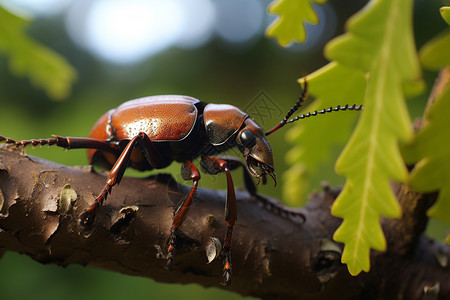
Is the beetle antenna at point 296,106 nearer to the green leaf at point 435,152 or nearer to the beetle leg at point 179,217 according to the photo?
the beetle leg at point 179,217

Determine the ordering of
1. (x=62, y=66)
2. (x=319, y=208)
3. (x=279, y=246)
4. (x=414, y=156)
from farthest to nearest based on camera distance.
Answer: (x=62, y=66) → (x=319, y=208) → (x=279, y=246) → (x=414, y=156)

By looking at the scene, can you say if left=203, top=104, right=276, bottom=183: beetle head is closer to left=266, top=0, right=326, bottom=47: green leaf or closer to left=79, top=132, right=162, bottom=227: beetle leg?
left=79, top=132, right=162, bottom=227: beetle leg

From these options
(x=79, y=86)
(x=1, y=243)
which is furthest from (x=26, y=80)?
(x=1, y=243)

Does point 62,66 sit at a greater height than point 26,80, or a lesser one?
greater

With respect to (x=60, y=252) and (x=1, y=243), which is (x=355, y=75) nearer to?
(x=60, y=252)

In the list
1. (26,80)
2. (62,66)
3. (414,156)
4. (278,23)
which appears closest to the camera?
(414,156)

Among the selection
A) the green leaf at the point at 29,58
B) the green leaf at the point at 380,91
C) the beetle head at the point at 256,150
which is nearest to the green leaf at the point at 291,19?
the beetle head at the point at 256,150

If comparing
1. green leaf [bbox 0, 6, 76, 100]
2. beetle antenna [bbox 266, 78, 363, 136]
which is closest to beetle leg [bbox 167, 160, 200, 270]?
beetle antenna [bbox 266, 78, 363, 136]
